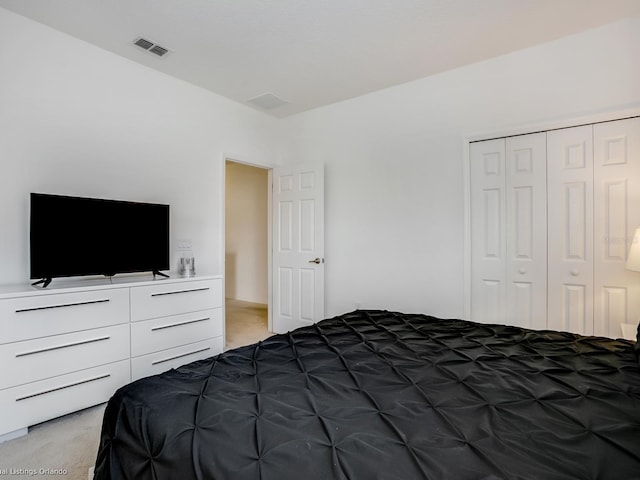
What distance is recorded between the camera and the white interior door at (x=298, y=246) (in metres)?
3.95

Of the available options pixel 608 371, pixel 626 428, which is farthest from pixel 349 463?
pixel 608 371

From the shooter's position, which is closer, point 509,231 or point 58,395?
point 58,395

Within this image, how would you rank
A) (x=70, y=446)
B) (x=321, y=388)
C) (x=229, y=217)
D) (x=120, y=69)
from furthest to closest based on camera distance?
(x=229, y=217)
(x=120, y=69)
(x=70, y=446)
(x=321, y=388)

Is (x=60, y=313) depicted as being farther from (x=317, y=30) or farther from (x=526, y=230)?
(x=526, y=230)

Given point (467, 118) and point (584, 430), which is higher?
point (467, 118)

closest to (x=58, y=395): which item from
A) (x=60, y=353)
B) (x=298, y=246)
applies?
(x=60, y=353)

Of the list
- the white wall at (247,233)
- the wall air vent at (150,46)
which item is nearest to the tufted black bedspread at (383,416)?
the wall air vent at (150,46)

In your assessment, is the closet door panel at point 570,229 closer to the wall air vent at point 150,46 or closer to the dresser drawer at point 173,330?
the dresser drawer at point 173,330

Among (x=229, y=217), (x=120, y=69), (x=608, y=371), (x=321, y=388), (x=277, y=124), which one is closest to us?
(x=321, y=388)

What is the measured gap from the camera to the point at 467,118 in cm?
312

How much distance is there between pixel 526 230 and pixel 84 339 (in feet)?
11.5

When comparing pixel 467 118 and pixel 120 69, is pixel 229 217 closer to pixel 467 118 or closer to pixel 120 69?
pixel 120 69

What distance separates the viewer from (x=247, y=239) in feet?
20.8

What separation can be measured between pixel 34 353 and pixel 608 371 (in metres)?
3.00
